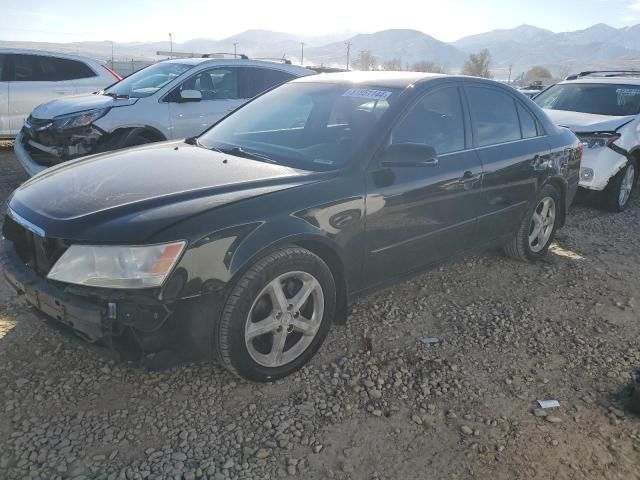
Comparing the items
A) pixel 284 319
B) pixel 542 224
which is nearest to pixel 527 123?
pixel 542 224

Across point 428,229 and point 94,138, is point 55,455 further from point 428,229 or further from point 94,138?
point 94,138

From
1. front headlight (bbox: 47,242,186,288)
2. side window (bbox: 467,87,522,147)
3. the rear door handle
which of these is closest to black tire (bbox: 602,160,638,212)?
side window (bbox: 467,87,522,147)

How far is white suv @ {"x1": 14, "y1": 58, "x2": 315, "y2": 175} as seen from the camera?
19.3 feet

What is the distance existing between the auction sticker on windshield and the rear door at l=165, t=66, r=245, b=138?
3227mm

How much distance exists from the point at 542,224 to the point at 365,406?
9.60ft

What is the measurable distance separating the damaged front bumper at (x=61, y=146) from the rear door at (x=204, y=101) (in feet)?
3.08

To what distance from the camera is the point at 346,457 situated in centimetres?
232

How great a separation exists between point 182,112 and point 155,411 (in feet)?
15.5

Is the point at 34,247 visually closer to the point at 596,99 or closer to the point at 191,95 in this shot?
the point at 191,95

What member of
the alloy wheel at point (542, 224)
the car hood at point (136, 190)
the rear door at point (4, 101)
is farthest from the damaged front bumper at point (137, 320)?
the rear door at point (4, 101)

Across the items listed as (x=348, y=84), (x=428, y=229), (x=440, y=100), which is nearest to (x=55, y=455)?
(x=428, y=229)

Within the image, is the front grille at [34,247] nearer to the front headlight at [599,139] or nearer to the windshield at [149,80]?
the windshield at [149,80]

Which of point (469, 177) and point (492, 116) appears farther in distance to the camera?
point (492, 116)

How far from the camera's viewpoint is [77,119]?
19.3ft
